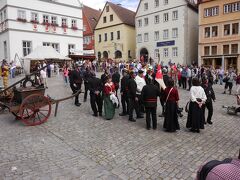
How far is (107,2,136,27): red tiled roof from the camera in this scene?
4772 centimetres

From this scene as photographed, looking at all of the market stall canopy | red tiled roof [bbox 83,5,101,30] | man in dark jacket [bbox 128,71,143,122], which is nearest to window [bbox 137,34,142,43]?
red tiled roof [bbox 83,5,101,30]

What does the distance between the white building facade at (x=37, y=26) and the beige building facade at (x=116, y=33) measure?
12.2 meters

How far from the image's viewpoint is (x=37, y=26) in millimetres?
31500

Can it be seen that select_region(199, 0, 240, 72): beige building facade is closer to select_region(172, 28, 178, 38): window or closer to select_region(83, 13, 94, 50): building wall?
select_region(172, 28, 178, 38): window

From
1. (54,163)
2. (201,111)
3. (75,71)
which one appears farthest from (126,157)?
(75,71)

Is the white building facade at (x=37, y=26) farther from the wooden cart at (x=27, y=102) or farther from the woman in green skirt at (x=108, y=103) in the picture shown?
the woman in green skirt at (x=108, y=103)

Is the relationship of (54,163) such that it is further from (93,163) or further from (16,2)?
(16,2)

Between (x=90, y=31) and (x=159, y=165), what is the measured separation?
52.5 m

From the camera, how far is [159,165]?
16.2 ft

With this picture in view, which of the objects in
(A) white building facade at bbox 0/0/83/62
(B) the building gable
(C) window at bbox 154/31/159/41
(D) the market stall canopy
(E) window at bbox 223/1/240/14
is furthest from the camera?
(B) the building gable

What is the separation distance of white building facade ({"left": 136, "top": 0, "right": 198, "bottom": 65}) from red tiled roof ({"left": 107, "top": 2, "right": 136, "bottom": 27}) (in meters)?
3.90

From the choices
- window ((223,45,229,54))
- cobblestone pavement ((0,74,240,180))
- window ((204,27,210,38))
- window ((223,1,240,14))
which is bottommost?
cobblestone pavement ((0,74,240,180))

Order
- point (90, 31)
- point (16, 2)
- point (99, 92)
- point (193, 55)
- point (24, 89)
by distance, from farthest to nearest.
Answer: point (90, 31), point (193, 55), point (16, 2), point (99, 92), point (24, 89)

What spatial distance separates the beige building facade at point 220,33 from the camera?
33.3 metres
